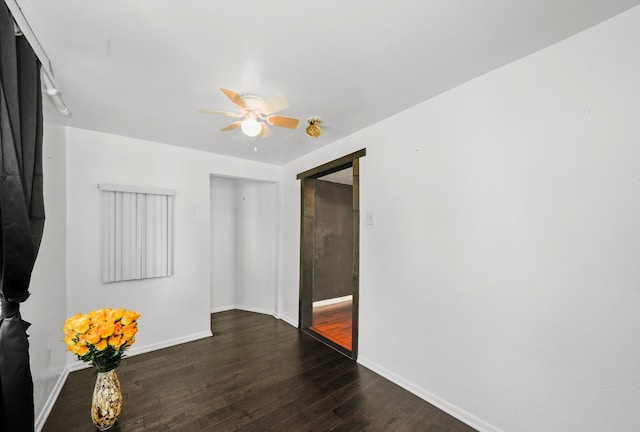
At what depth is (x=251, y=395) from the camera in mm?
2154

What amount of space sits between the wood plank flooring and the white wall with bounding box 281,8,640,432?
0.96 meters

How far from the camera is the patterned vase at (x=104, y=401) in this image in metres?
1.71

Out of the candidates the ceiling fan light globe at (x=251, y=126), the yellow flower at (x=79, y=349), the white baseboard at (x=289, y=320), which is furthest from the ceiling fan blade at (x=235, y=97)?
the white baseboard at (x=289, y=320)

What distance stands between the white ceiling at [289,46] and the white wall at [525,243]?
252mm

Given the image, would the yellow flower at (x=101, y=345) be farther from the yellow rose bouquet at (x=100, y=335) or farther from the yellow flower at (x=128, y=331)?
the yellow flower at (x=128, y=331)

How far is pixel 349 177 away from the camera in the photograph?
182 inches

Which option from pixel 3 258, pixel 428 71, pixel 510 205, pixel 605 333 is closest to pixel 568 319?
pixel 605 333

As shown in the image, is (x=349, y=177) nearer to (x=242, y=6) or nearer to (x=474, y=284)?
(x=474, y=284)

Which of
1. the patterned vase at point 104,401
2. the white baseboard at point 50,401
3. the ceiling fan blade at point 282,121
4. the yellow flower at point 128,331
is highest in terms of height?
the ceiling fan blade at point 282,121

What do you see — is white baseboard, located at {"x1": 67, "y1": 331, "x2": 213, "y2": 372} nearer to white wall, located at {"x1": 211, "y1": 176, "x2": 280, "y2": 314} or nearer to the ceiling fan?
white wall, located at {"x1": 211, "y1": 176, "x2": 280, "y2": 314}

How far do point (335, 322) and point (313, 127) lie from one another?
292 cm

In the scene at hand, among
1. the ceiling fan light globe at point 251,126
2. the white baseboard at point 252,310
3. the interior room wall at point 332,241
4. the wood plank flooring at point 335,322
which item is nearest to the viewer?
the ceiling fan light globe at point 251,126

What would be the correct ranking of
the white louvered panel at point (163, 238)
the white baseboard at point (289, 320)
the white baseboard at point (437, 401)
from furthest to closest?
the white baseboard at point (289, 320), the white louvered panel at point (163, 238), the white baseboard at point (437, 401)

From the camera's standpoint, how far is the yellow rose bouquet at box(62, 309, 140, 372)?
1522 millimetres
